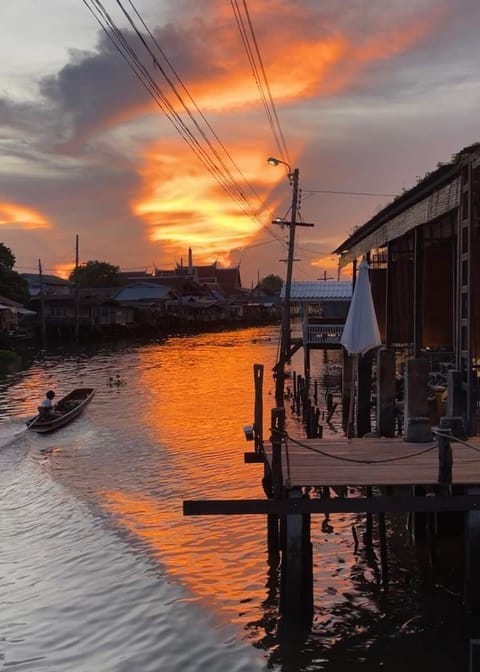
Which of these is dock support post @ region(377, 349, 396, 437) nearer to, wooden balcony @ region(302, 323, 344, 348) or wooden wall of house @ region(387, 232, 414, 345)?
wooden wall of house @ region(387, 232, 414, 345)

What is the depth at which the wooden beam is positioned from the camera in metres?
7.39

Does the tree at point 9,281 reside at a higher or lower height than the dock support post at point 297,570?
higher

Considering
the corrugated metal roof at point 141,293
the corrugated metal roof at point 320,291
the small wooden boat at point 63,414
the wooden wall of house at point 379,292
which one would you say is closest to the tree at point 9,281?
the corrugated metal roof at point 141,293

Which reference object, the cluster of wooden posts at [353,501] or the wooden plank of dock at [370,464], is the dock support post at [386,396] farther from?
the cluster of wooden posts at [353,501]

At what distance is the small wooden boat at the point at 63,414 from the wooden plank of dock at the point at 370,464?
13.5 metres

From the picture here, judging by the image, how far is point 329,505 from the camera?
748 centimetres

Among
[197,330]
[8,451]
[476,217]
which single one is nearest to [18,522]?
[8,451]

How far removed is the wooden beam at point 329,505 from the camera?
7391 mm

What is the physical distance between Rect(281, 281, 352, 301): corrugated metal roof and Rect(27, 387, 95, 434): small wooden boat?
14.8 meters

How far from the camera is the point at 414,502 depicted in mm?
7547

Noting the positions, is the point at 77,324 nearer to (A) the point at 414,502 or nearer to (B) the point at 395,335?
(B) the point at 395,335

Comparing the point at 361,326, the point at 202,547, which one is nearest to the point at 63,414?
the point at 202,547

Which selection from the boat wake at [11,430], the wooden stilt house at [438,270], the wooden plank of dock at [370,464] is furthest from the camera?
the boat wake at [11,430]

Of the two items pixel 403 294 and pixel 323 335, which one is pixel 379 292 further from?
pixel 323 335
